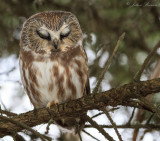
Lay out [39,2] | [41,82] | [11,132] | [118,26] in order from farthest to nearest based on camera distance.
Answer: [118,26], [39,2], [41,82], [11,132]

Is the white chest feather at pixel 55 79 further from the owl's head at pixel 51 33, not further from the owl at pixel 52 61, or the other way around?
the owl's head at pixel 51 33

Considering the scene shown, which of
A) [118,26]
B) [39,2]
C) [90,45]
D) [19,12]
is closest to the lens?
[39,2]

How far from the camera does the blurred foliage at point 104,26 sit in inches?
163

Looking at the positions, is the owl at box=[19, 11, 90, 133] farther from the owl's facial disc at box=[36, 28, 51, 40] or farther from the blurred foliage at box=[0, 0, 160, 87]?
the blurred foliage at box=[0, 0, 160, 87]

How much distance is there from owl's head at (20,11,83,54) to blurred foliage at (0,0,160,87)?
0.36 metres

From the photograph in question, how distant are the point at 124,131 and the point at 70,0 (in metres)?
2.24

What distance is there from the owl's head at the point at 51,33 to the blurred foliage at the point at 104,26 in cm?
36

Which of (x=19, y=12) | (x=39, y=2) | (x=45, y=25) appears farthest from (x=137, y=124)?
(x=19, y=12)

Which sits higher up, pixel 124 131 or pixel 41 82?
pixel 41 82

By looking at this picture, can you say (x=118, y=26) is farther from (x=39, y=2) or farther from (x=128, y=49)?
(x=39, y=2)

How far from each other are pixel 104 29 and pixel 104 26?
1.7 inches

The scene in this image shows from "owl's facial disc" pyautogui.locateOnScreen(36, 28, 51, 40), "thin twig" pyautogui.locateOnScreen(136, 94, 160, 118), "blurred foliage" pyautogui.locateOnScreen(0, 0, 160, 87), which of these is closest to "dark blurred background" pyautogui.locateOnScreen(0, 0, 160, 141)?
"blurred foliage" pyautogui.locateOnScreen(0, 0, 160, 87)

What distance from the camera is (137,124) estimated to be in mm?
2855

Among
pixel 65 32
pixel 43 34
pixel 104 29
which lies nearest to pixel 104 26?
pixel 104 29
